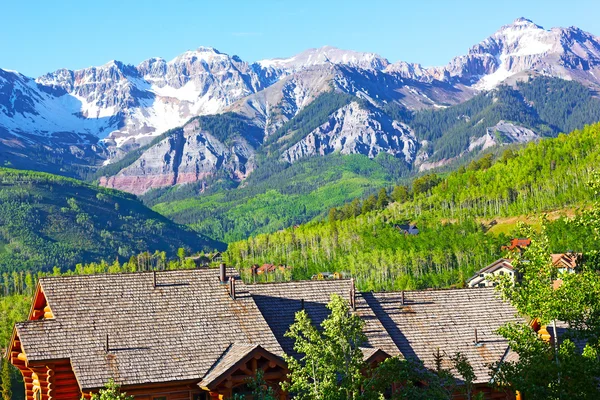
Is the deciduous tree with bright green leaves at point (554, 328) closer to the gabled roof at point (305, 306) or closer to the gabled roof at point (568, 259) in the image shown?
the gabled roof at point (568, 259)

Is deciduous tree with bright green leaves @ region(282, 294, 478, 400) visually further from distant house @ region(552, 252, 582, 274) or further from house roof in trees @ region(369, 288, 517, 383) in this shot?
house roof in trees @ region(369, 288, 517, 383)

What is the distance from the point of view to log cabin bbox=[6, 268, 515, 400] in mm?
37094

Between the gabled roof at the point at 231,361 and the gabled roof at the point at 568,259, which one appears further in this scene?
the gabled roof at the point at 231,361

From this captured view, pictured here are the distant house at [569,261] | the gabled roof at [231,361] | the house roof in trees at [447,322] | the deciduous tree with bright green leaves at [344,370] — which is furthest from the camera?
the house roof in trees at [447,322]

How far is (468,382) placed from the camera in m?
31.8

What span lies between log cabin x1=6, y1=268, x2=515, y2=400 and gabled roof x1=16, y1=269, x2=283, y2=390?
48 millimetres

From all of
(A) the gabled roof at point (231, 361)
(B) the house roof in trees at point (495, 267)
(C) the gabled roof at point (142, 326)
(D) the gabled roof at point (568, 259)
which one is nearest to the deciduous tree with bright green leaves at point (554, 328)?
(D) the gabled roof at point (568, 259)

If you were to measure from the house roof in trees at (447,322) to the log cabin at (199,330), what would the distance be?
0.06 m

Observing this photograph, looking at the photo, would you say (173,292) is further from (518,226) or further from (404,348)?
(518,226)

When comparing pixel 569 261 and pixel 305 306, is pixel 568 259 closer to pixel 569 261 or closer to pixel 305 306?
pixel 569 261

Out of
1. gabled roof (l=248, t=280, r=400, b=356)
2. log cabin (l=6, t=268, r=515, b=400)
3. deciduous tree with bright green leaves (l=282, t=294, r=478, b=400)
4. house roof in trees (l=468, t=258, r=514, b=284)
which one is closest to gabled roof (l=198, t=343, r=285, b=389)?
log cabin (l=6, t=268, r=515, b=400)

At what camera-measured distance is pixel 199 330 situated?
39531mm

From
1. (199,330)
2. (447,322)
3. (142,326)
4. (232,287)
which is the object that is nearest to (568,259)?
(447,322)

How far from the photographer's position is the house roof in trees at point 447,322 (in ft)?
140
